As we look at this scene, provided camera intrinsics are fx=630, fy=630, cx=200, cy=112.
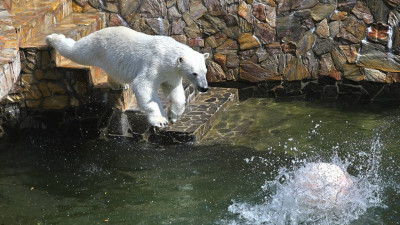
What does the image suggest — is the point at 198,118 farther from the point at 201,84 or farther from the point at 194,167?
the point at 201,84

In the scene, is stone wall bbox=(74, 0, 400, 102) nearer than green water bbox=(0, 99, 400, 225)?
No

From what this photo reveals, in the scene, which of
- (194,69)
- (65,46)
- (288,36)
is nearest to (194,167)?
(194,69)

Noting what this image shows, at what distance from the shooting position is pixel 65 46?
723 centimetres

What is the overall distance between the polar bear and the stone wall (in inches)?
80.5

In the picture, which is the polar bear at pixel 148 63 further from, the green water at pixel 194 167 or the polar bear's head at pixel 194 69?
the green water at pixel 194 167

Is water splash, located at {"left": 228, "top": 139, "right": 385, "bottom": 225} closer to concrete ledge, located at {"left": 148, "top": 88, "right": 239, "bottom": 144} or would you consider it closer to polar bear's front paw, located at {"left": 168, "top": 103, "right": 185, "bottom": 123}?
polar bear's front paw, located at {"left": 168, "top": 103, "right": 185, "bottom": 123}

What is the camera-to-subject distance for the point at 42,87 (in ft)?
25.4

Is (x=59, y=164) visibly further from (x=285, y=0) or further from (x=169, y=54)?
(x=285, y=0)

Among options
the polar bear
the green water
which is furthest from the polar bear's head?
the green water

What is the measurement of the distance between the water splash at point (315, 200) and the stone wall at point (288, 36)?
116 inches

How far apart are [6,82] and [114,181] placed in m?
1.54

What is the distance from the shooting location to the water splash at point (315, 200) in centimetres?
552

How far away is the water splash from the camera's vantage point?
18.1ft

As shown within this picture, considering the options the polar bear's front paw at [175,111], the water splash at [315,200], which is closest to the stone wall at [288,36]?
the polar bear's front paw at [175,111]
